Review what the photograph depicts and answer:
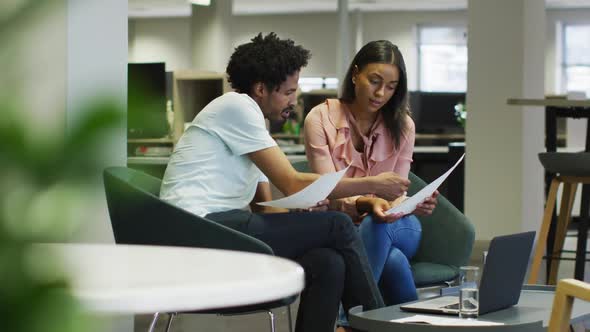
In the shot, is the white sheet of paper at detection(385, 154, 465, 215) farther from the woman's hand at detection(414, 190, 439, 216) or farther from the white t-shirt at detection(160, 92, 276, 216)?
the white t-shirt at detection(160, 92, 276, 216)

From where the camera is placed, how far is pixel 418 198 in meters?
2.92

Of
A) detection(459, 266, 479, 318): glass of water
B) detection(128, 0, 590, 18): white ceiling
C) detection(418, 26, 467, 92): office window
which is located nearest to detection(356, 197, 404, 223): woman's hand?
detection(459, 266, 479, 318): glass of water

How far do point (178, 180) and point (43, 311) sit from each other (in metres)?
2.54

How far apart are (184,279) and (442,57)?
58.9 feet

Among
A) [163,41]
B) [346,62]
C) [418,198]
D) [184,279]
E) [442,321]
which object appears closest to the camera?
[184,279]

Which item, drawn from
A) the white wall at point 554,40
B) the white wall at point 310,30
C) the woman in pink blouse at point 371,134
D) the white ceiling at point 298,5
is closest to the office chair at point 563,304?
the woman in pink blouse at point 371,134

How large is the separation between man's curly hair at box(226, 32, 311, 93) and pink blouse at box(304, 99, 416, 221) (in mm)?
363

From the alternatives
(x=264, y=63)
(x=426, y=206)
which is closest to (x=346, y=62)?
(x=426, y=206)

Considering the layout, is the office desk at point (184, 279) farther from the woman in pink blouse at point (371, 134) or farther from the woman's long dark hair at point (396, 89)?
the woman's long dark hair at point (396, 89)

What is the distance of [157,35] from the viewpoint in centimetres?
1950

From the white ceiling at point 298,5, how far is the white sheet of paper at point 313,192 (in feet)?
48.2

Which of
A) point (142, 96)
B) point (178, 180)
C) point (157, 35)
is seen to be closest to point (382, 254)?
point (178, 180)

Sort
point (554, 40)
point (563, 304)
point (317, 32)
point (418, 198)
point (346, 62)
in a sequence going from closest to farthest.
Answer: point (563, 304)
point (418, 198)
point (346, 62)
point (554, 40)
point (317, 32)

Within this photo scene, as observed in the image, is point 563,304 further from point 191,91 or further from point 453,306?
point 191,91
